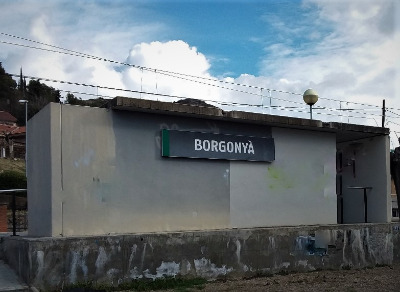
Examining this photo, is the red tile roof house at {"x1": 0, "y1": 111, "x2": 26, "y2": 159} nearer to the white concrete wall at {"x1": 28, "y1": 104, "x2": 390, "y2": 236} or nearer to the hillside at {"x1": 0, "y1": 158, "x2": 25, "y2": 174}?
the hillside at {"x1": 0, "y1": 158, "x2": 25, "y2": 174}

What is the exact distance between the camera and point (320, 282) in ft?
33.9

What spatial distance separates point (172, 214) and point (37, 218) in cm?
288

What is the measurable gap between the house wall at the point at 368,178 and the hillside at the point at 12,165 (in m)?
37.0

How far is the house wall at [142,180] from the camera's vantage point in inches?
361

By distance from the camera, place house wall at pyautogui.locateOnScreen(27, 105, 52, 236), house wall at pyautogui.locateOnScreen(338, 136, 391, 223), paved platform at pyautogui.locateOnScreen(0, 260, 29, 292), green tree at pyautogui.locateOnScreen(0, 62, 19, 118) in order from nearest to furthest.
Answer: paved platform at pyautogui.locateOnScreen(0, 260, 29, 292), house wall at pyautogui.locateOnScreen(27, 105, 52, 236), house wall at pyautogui.locateOnScreen(338, 136, 391, 223), green tree at pyautogui.locateOnScreen(0, 62, 19, 118)

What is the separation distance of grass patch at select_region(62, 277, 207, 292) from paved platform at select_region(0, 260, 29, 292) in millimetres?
758

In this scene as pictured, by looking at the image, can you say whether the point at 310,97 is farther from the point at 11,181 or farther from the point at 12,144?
the point at 12,144

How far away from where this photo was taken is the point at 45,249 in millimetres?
8234

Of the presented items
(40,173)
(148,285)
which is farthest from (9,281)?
(148,285)

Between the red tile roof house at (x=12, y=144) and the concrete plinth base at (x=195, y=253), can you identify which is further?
the red tile roof house at (x=12, y=144)

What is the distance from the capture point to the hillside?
46.9 metres

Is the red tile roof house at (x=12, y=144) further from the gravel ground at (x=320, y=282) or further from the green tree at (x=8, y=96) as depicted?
the gravel ground at (x=320, y=282)

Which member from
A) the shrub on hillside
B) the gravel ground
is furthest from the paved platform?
the shrub on hillside

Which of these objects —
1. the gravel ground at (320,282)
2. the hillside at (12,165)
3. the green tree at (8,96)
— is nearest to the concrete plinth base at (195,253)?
the gravel ground at (320,282)
